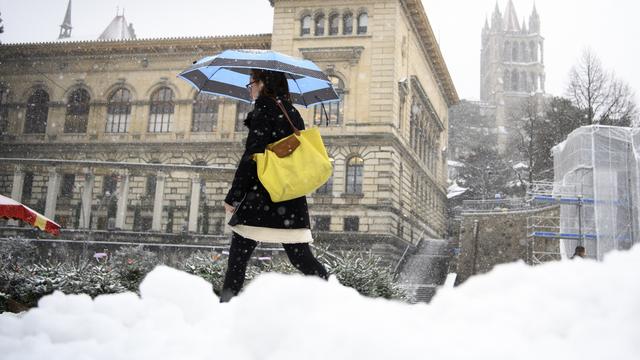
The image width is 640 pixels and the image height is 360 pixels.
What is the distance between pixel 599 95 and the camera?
3111 centimetres

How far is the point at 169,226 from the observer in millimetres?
28703

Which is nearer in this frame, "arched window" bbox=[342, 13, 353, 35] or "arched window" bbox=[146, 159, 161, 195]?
"arched window" bbox=[342, 13, 353, 35]

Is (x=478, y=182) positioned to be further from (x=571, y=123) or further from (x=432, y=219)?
(x=571, y=123)

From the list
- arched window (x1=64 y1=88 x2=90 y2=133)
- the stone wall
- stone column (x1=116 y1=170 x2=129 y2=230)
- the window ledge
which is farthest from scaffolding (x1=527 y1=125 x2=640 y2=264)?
arched window (x1=64 y1=88 x2=90 y2=133)

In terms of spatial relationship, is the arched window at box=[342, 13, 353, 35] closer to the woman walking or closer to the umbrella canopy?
the umbrella canopy

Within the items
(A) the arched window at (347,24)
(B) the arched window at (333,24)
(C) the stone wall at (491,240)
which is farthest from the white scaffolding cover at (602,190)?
(B) the arched window at (333,24)

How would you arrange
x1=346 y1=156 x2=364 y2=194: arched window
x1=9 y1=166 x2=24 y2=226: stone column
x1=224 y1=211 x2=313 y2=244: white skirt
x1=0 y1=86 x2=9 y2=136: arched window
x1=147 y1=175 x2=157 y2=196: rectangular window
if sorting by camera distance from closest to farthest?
x1=224 y1=211 x2=313 y2=244: white skirt, x1=9 y1=166 x2=24 y2=226: stone column, x1=346 y1=156 x2=364 y2=194: arched window, x1=147 y1=175 x2=157 y2=196: rectangular window, x1=0 y1=86 x2=9 y2=136: arched window

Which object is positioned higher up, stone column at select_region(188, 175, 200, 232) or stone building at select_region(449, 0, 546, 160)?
stone building at select_region(449, 0, 546, 160)

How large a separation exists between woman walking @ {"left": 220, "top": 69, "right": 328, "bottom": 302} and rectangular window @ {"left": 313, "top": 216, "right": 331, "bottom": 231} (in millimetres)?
22882

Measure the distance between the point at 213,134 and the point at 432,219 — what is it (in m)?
16.6

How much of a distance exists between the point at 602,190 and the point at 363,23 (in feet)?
44.5

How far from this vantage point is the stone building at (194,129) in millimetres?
25953

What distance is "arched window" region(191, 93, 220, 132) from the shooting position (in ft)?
99.3

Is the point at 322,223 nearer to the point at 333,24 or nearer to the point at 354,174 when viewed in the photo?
the point at 354,174
